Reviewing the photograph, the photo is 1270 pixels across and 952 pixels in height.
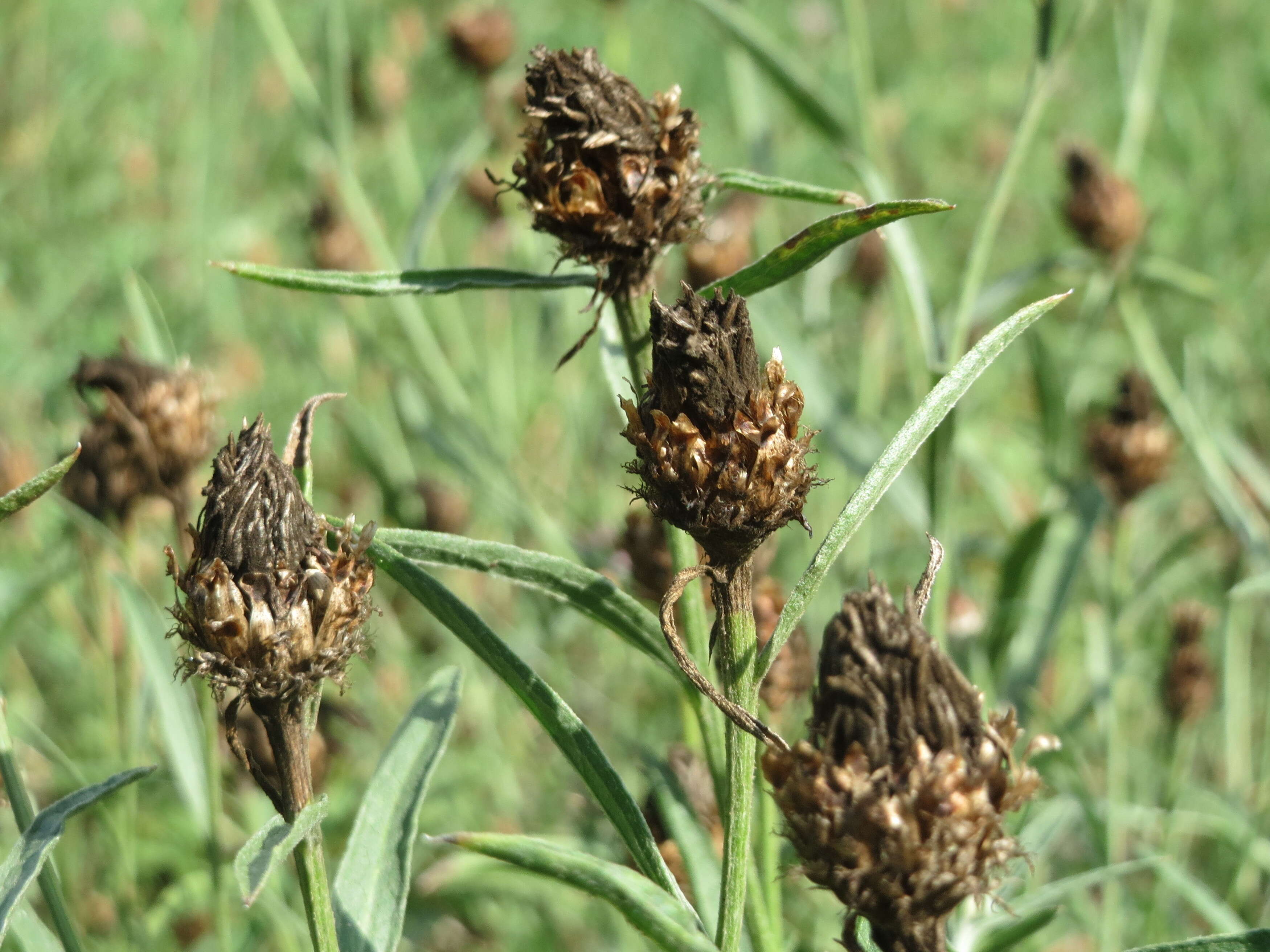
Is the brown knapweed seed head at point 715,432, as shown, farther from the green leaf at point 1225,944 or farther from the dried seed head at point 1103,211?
the dried seed head at point 1103,211

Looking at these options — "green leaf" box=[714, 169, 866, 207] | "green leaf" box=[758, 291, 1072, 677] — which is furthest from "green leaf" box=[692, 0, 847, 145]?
"green leaf" box=[758, 291, 1072, 677]

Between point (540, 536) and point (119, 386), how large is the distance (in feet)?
2.39

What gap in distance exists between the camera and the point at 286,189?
4930 mm

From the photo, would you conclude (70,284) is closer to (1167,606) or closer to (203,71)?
(203,71)

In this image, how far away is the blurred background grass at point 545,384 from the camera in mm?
2135

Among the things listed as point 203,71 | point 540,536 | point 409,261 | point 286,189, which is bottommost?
point 540,536

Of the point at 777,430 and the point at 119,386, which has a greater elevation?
the point at 119,386

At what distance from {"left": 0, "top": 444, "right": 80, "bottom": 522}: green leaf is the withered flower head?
2.94 ft

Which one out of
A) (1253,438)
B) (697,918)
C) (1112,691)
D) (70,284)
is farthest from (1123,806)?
(70,284)

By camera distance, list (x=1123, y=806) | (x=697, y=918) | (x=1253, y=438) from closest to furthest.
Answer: (x=697, y=918) → (x=1123, y=806) → (x=1253, y=438)

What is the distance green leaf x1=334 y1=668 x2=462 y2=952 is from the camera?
3.55ft

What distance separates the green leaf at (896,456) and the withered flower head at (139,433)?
117 centimetres

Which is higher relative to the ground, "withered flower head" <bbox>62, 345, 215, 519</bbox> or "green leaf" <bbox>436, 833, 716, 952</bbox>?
"withered flower head" <bbox>62, 345, 215, 519</bbox>

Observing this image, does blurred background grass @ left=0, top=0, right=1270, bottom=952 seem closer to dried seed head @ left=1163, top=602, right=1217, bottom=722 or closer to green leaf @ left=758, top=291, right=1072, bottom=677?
dried seed head @ left=1163, top=602, right=1217, bottom=722
